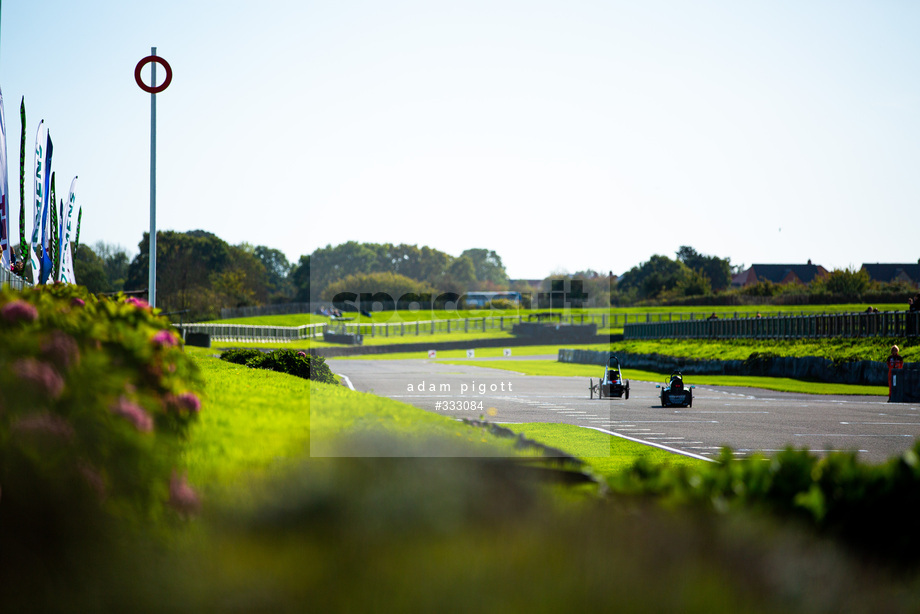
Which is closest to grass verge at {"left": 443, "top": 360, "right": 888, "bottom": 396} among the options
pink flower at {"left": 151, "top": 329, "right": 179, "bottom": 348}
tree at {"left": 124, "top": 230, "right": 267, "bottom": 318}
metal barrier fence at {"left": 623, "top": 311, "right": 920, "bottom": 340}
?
metal barrier fence at {"left": 623, "top": 311, "right": 920, "bottom": 340}

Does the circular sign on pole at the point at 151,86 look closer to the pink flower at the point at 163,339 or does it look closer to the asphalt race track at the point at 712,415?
the asphalt race track at the point at 712,415

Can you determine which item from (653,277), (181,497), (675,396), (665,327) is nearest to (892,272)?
(653,277)

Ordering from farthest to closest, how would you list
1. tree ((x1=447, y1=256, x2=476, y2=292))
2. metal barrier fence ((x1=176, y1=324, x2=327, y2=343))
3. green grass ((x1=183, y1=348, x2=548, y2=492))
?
1. metal barrier fence ((x1=176, y1=324, x2=327, y2=343))
2. tree ((x1=447, y1=256, x2=476, y2=292))
3. green grass ((x1=183, y1=348, x2=548, y2=492))

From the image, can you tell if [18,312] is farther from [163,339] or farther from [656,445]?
[656,445]

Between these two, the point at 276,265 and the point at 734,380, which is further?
the point at 276,265

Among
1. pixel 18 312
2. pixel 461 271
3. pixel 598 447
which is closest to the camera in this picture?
pixel 18 312

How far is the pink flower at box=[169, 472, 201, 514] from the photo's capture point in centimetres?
440

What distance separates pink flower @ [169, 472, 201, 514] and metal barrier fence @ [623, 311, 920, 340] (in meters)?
38.1

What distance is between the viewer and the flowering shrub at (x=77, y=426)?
4031 mm

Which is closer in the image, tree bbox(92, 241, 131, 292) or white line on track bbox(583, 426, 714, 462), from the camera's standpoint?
white line on track bbox(583, 426, 714, 462)

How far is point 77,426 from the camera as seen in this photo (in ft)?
13.8

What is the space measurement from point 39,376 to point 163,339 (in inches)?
39.5

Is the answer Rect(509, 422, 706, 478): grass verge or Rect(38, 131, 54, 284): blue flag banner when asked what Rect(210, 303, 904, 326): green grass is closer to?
Rect(38, 131, 54, 284): blue flag banner

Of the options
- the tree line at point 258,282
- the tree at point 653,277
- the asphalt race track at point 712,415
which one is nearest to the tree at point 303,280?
the tree line at point 258,282
